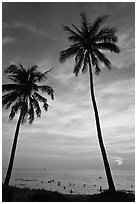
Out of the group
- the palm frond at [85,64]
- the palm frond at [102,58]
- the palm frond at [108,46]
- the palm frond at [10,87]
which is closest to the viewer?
the palm frond at [108,46]

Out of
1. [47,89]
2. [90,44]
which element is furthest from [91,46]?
[47,89]

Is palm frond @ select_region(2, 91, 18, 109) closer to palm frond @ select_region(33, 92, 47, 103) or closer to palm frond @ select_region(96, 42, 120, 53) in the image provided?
palm frond @ select_region(33, 92, 47, 103)

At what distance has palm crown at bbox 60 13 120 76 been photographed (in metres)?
18.9

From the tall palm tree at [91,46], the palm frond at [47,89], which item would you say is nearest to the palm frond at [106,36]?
the tall palm tree at [91,46]

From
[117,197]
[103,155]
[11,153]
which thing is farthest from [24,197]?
[11,153]

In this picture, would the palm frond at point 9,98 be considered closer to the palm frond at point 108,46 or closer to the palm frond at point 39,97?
the palm frond at point 39,97

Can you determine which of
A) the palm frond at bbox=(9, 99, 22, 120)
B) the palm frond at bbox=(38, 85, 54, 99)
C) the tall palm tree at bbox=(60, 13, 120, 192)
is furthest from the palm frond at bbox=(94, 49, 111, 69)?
the palm frond at bbox=(9, 99, 22, 120)

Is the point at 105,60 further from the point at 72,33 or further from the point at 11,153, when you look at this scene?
the point at 11,153

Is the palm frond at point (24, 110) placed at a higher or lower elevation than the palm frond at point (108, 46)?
lower

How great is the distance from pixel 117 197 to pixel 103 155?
358 cm

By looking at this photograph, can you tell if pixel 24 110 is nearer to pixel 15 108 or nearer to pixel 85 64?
pixel 15 108

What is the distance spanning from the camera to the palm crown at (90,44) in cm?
1894

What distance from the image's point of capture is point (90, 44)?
19.1 m

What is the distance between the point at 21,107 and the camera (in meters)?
21.2
